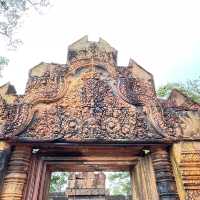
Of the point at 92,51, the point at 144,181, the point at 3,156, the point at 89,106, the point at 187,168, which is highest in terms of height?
the point at 92,51

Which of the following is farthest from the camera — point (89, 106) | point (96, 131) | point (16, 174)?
point (89, 106)

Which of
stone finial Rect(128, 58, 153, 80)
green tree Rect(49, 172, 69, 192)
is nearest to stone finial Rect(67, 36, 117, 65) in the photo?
stone finial Rect(128, 58, 153, 80)

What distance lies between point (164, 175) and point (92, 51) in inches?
121

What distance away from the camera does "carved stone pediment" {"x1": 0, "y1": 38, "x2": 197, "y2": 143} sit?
13.5 feet

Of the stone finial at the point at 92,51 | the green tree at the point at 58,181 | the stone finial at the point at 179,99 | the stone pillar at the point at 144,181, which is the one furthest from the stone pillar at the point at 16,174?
the green tree at the point at 58,181

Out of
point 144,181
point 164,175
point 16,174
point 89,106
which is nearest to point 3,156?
point 16,174

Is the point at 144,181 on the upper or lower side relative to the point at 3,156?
lower

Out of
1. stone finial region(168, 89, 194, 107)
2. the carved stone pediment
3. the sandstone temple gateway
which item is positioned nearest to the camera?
the sandstone temple gateway

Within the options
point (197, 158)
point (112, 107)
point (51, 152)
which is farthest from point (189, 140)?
point (51, 152)

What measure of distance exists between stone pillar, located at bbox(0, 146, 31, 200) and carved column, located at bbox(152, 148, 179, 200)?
2305mm

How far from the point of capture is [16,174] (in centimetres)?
374

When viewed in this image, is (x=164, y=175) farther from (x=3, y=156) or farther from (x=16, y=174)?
(x=3, y=156)

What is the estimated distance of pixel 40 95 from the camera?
14.9 feet

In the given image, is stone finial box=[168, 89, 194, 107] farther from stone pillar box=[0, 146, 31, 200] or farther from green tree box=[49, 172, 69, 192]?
green tree box=[49, 172, 69, 192]
